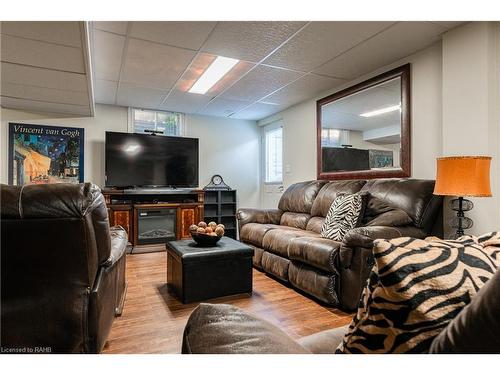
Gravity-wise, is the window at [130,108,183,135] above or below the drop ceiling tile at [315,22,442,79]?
below

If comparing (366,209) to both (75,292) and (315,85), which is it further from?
(75,292)

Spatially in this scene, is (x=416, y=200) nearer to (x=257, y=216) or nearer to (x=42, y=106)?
(x=257, y=216)

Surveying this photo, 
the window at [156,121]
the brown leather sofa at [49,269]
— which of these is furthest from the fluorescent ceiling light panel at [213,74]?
the brown leather sofa at [49,269]

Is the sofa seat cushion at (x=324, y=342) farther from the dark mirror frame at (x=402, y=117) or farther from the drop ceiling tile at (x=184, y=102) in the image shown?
the drop ceiling tile at (x=184, y=102)

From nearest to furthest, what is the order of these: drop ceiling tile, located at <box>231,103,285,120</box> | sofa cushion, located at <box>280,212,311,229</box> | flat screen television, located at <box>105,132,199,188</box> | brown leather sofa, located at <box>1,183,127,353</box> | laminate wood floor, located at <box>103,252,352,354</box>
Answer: brown leather sofa, located at <box>1,183,127,353</box> → laminate wood floor, located at <box>103,252,352,354</box> → sofa cushion, located at <box>280,212,311,229</box> → flat screen television, located at <box>105,132,199,188</box> → drop ceiling tile, located at <box>231,103,285,120</box>

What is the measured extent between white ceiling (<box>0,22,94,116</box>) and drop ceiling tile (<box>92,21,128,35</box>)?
0.20m

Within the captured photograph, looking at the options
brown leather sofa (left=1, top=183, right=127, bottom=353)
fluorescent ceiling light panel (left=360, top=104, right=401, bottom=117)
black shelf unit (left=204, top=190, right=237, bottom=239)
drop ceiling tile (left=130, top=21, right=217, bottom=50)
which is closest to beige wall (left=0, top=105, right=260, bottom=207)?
black shelf unit (left=204, top=190, right=237, bottom=239)

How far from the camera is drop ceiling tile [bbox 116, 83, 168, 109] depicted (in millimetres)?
4047

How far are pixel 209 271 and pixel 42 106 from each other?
3.55 meters

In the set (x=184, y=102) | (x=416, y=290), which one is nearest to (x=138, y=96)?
(x=184, y=102)

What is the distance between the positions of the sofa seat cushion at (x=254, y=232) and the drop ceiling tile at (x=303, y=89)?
6.21 ft

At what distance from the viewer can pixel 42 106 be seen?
4109 mm

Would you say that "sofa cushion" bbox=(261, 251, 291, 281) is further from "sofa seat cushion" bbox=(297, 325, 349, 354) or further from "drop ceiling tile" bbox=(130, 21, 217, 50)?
"drop ceiling tile" bbox=(130, 21, 217, 50)
